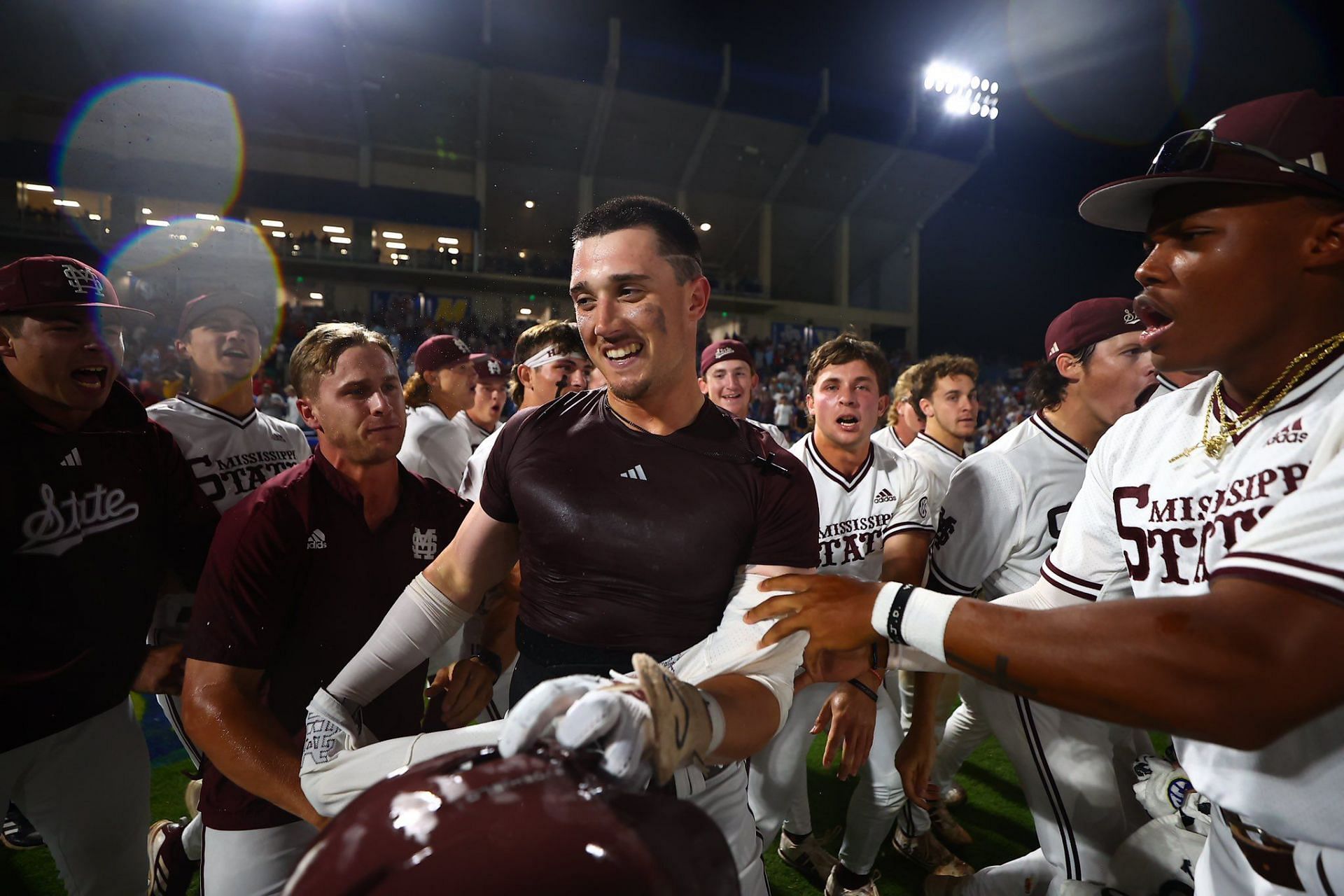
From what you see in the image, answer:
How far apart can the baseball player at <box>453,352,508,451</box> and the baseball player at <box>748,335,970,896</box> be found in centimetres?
331

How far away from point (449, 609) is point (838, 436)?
2526 millimetres

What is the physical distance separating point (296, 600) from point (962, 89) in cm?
3672

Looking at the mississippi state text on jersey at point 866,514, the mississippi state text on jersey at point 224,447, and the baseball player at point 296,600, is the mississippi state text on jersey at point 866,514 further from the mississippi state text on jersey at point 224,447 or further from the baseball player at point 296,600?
the mississippi state text on jersey at point 224,447

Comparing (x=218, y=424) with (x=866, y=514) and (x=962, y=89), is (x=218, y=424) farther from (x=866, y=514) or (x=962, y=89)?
(x=962, y=89)

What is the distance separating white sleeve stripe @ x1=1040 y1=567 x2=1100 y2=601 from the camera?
2141 millimetres

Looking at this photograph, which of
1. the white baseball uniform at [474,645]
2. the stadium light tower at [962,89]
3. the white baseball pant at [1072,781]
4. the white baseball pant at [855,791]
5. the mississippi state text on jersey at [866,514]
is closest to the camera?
the white baseball pant at [1072,781]

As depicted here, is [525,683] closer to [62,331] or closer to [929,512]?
[62,331]

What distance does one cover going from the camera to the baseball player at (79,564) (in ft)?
8.18

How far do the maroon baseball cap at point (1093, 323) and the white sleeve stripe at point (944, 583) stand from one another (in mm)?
1302

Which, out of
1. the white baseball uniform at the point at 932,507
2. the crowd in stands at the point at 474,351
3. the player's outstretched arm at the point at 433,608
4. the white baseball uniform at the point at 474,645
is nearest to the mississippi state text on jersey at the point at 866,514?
the white baseball uniform at the point at 932,507

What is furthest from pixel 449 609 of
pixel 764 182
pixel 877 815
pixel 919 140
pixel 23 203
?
pixel 919 140

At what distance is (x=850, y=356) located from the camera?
4.04 meters

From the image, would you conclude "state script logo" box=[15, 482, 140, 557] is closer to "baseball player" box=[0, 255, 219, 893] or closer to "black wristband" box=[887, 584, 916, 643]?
"baseball player" box=[0, 255, 219, 893]

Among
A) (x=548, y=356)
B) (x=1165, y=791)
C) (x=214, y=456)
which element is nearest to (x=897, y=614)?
(x=1165, y=791)
